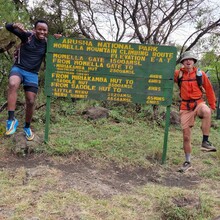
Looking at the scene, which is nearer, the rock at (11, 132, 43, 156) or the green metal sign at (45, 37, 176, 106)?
the rock at (11, 132, 43, 156)

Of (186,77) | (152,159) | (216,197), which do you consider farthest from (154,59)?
(216,197)

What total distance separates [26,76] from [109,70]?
4.63ft

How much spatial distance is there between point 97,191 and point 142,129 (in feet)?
12.9

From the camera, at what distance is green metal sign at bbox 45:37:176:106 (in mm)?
5477

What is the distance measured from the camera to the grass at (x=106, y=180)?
11.4ft

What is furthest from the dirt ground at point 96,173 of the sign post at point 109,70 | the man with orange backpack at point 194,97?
the sign post at point 109,70

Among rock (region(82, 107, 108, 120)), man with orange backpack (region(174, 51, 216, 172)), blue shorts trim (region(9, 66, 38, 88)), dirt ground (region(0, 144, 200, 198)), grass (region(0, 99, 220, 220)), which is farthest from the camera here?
rock (region(82, 107, 108, 120))

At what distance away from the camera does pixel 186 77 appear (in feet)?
16.7

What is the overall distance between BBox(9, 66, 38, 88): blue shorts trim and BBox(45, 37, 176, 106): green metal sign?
317mm

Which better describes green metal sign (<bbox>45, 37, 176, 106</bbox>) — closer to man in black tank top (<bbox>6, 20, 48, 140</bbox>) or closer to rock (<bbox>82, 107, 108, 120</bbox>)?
man in black tank top (<bbox>6, 20, 48, 140</bbox>)

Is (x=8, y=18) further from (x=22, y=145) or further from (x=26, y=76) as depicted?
(x=22, y=145)

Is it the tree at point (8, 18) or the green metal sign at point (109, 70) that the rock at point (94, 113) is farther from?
the tree at point (8, 18)

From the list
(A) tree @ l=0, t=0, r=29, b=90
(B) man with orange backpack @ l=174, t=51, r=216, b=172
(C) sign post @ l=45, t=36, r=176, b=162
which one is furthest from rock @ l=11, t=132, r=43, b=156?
(B) man with orange backpack @ l=174, t=51, r=216, b=172

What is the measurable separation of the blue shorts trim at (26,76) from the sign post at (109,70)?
1.03 feet
